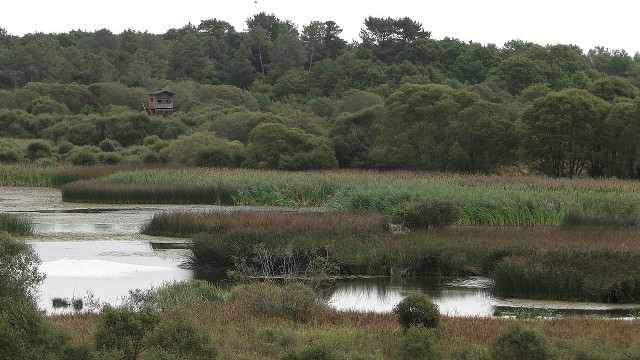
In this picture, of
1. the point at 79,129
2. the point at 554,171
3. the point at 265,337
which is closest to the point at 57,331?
the point at 265,337

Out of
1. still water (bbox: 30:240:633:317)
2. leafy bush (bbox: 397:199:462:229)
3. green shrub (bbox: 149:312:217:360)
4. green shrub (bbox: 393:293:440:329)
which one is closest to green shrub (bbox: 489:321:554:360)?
green shrub (bbox: 393:293:440:329)

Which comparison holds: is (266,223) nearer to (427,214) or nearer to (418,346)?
(427,214)

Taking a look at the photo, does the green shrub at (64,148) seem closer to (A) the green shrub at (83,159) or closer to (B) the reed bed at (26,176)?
(A) the green shrub at (83,159)

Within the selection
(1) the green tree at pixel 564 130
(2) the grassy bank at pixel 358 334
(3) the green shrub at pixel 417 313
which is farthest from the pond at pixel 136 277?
(1) the green tree at pixel 564 130

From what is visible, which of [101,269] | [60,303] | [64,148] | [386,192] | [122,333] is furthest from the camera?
[64,148]

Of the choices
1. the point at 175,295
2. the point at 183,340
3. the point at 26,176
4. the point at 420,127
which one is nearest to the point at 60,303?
the point at 175,295

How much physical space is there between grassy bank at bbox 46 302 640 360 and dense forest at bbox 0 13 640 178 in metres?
33.2

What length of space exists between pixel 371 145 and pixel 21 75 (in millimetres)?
62618

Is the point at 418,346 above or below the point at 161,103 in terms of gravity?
below

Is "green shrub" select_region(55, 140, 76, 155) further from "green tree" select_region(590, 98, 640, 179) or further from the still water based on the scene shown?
the still water

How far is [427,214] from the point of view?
2889 centimetres

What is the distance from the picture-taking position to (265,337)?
1397 cm

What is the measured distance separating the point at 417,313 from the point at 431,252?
9.73 meters

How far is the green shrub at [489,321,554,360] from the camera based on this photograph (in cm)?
1194
